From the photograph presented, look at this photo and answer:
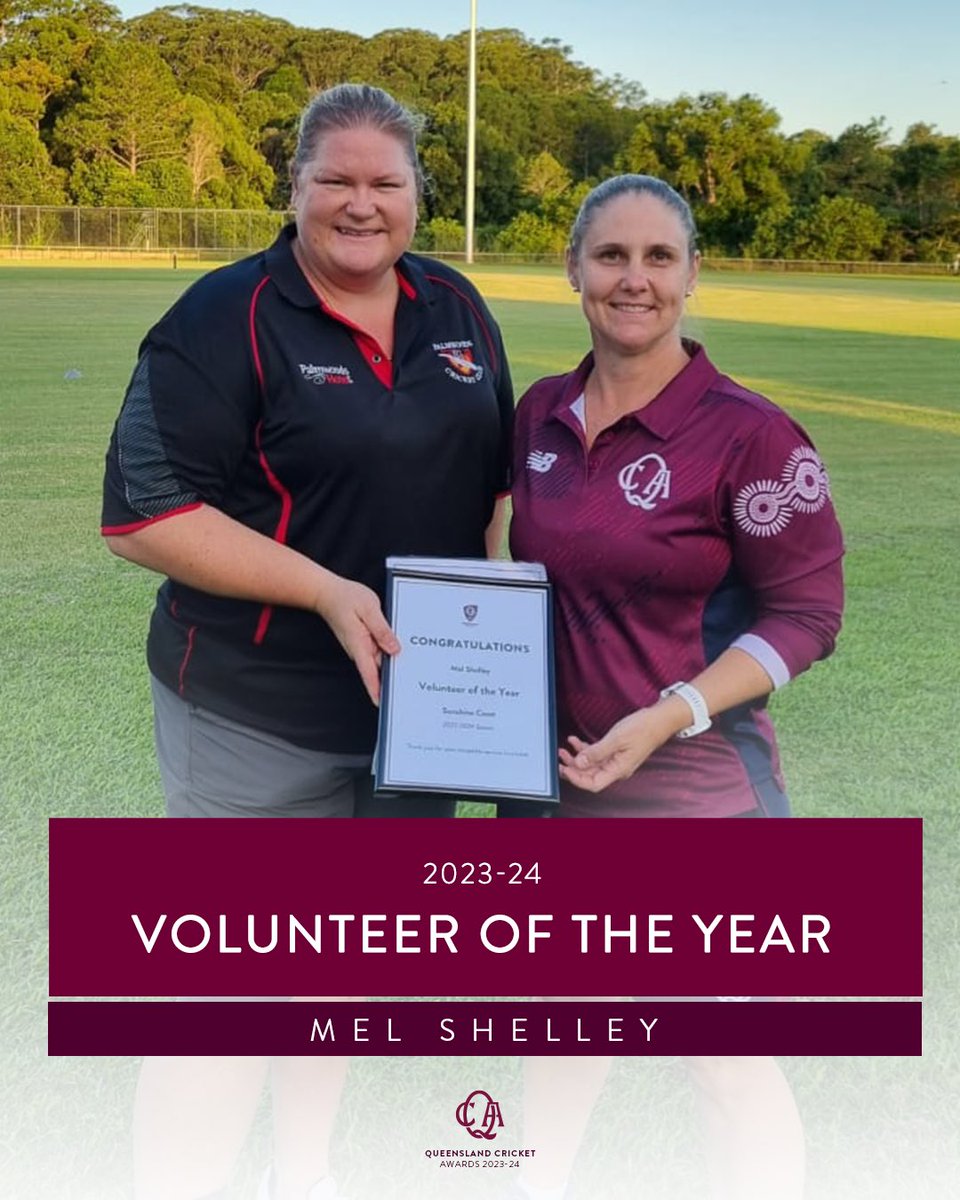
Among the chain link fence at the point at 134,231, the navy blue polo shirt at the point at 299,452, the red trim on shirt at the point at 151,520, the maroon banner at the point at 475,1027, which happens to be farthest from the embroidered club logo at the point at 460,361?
the chain link fence at the point at 134,231

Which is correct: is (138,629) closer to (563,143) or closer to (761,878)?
(761,878)

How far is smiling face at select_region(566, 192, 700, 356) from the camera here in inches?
86.5

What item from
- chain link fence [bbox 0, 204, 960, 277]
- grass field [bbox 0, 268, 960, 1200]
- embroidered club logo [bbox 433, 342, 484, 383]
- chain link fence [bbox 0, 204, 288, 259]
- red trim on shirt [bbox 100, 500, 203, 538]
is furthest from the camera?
chain link fence [bbox 0, 204, 288, 259]

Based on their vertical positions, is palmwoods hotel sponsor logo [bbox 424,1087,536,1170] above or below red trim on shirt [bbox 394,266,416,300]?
below

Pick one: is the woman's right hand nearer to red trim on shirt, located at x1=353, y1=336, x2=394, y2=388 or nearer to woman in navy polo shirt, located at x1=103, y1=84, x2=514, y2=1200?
woman in navy polo shirt, located at x1=103, y1=84, x2=514, y2=1200

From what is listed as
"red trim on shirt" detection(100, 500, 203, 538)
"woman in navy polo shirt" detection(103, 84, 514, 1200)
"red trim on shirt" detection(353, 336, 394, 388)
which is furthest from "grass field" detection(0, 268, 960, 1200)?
"red trim on shirt" detection(100, 500, 203, 538)

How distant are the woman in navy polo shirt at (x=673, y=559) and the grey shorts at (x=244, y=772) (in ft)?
1.35

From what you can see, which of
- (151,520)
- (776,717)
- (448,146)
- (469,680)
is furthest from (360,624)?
(448,146)

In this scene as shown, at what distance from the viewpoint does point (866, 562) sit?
683cm

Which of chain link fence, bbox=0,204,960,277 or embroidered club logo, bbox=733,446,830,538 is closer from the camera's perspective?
embroidered club logo, bbox=733,446,830,538

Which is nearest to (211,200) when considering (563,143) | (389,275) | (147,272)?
(147,272)

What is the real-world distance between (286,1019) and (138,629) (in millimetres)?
3361

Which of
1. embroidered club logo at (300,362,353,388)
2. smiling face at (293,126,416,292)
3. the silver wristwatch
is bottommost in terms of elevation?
the silver wristwatch

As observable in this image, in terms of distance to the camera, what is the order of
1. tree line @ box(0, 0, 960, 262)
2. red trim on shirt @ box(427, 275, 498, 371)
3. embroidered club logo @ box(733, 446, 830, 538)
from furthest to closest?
tree line @ box(0, 0, 960, 262), red trim on shirt @ box(427, 275, 498, 371), embroidered club logo @ box(733, 446, 830, 538)
